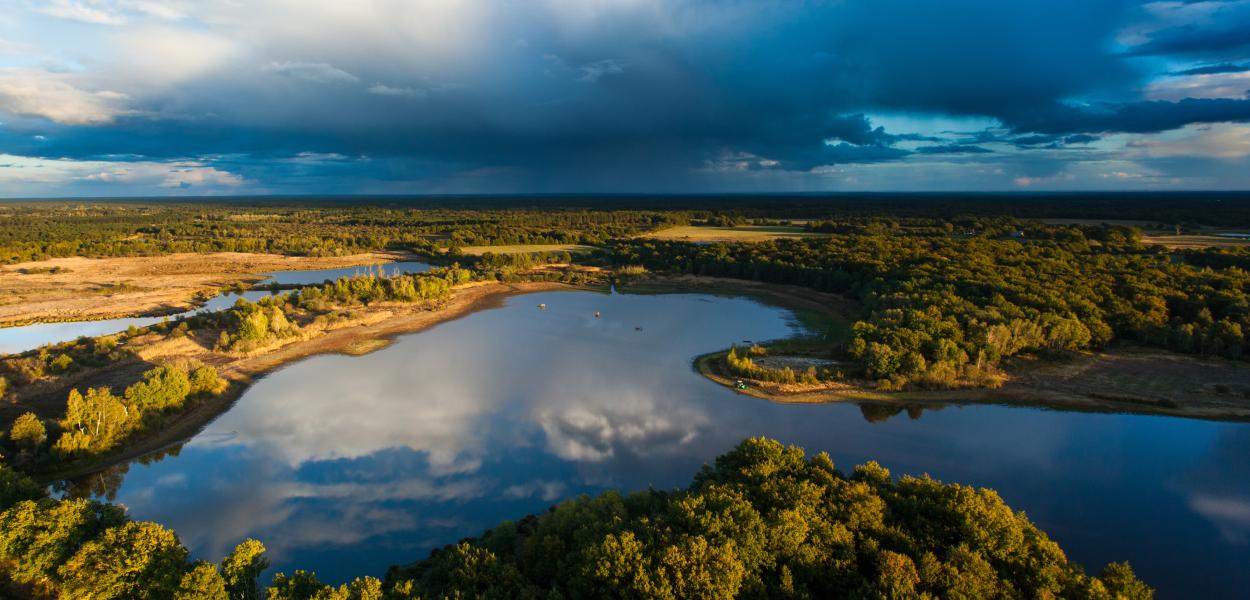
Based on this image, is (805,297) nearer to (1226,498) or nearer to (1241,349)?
(1241,349)

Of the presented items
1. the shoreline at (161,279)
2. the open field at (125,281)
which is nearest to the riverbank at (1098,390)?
the shoreline at (161,279)

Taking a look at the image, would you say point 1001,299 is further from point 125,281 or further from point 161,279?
point 125,281

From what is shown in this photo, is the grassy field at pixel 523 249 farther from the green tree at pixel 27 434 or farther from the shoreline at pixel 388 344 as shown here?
the green tree at pixel 27 434

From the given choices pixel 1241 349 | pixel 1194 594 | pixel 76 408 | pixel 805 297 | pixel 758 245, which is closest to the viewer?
pixel 1194 594

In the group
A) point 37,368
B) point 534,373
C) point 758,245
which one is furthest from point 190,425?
point 758,245

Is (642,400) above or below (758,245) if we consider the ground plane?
below

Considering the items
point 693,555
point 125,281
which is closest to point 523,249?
point 125,281
